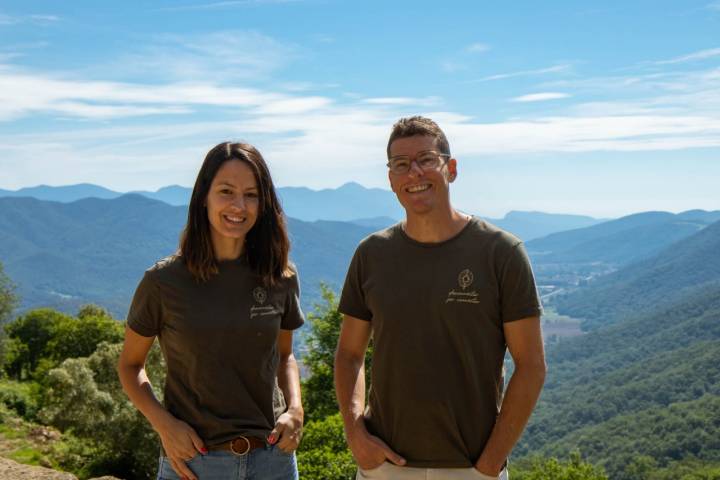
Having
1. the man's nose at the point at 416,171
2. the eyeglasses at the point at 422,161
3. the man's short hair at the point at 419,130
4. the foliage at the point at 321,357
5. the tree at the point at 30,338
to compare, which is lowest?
the tree at the point at 30,338

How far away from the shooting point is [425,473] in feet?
11.1

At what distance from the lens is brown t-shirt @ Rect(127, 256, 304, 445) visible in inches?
132

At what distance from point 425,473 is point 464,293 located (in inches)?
35.7

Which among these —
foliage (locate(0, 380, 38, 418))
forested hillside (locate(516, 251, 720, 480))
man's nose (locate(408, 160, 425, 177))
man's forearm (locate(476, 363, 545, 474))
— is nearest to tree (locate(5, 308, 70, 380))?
→ foliage (locate(0, 380, 38, 418))

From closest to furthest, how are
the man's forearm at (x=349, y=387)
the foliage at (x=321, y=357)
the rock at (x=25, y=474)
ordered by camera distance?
the man's forearm at (x=349, y=387) < the rock at (x=25, y=474) < the foliage at (x=321, y=357)

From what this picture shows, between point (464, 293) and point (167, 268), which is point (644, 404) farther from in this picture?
point (167, 268)

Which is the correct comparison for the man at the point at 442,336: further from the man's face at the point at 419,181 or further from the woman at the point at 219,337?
the woman at the point at 219,337

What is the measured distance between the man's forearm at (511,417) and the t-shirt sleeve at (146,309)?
172 cm

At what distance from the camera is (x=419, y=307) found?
3.40 metres

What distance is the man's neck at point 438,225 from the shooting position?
3506 millimetres

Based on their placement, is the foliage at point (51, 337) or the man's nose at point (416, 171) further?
the foliage at point (51, 337)

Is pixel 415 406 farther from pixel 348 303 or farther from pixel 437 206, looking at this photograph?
pixel 437 206

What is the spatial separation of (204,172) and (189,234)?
327 millimetres

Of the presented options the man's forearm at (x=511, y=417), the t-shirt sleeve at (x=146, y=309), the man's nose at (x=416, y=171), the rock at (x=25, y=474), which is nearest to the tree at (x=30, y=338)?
the rock at (x=25, y=474)
